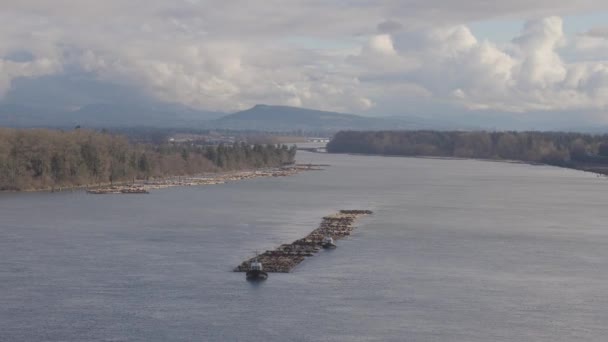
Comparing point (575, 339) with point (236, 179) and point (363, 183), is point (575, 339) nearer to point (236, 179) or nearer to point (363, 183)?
point (363, 183)

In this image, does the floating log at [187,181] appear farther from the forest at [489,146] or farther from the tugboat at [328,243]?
the forest at [489,146]

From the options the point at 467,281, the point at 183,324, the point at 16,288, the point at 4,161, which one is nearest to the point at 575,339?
the point at 467,281

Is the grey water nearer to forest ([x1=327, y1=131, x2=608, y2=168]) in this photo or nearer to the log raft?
the log raft

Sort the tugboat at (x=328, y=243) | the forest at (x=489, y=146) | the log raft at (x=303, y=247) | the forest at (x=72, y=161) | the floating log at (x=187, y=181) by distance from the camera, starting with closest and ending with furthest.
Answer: the log raft at (x=303, y=247) < the tugboat at (x=328, y=243) < the forest at (x=72, y=161) < the floating log at (x=187, y=181) < the forest at (x=489, y=146)

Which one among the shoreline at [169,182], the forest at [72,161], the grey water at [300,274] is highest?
the forest at [72,161]

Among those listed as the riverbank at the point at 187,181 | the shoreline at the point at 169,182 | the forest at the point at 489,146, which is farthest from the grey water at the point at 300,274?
the forest at the point at 489,146

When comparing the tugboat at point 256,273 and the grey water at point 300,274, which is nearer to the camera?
the grey water at point 300,274
